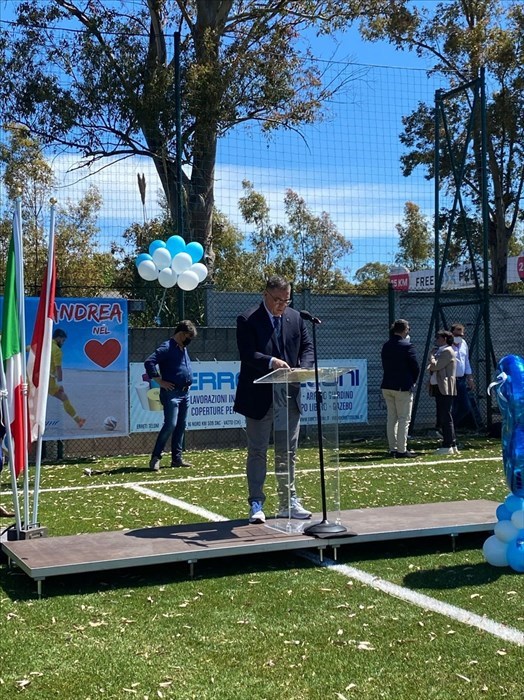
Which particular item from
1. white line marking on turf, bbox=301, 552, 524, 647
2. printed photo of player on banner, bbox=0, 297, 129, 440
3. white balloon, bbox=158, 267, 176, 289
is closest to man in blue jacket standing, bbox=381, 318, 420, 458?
white balloon, bbox=158, 267, 176, 289

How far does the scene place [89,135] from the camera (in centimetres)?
1828

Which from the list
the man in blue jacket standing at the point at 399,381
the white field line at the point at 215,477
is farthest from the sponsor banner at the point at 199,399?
the man in blue jacket standing at the point at 399,381

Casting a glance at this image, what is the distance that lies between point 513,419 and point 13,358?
139 inches

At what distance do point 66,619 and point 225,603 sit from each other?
920 millimetres

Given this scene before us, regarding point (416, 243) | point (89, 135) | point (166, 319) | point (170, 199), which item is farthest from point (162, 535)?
point (416, 243)

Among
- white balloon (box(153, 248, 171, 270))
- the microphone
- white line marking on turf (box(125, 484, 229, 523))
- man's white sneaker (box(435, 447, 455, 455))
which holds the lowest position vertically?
man's white sneaker (box(435, 447, 455, 455))

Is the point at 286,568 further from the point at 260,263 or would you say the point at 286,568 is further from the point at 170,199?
the point at 260,263

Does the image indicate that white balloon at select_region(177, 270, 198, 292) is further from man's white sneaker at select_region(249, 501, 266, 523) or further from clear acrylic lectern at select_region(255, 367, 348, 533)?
man's white sneaker at select_region(249, 501, 266, 523)

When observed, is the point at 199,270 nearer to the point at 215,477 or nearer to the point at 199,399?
the point at 199,399

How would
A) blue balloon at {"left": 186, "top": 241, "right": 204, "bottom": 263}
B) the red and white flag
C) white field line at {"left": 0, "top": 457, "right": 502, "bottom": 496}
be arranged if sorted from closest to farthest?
the red and white flag < white field line at {"left": 0, "top": 457, "right": 502, "bottom": 496} < blue balloon at {"left": 186, "top": 241, "right": 204, "bottom": 263}

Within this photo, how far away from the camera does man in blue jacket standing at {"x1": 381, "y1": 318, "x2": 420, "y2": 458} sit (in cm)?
1234

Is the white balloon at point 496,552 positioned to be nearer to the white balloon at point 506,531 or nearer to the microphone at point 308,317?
the white balloon at point 506,531

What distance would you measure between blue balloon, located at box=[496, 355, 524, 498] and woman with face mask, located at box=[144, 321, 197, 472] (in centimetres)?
643

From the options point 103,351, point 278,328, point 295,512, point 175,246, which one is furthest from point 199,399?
point 295,512
